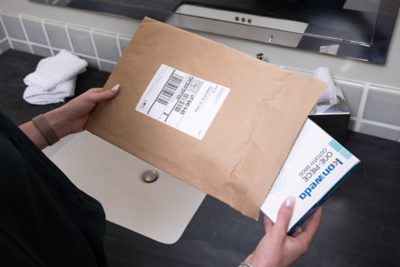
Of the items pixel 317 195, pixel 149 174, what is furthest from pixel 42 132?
pixel 317 195

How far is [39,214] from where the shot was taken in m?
0.44

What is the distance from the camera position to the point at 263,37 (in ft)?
2.69

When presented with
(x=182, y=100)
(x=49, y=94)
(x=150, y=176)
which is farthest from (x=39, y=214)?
(x=49, y=94)

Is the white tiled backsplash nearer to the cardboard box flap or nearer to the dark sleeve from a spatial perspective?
the cardboard box flap

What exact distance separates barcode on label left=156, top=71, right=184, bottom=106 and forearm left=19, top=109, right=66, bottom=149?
0.78 ft

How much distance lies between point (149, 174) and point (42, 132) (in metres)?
0.23

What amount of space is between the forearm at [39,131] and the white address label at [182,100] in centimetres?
21

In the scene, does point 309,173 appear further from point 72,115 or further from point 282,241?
point 72,115

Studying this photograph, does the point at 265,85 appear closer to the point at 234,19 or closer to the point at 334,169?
the point at 334,169

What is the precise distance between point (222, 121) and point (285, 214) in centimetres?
15

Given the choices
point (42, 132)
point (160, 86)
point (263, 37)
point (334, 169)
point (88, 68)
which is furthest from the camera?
point (88, 68)

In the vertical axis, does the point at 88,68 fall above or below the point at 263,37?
below

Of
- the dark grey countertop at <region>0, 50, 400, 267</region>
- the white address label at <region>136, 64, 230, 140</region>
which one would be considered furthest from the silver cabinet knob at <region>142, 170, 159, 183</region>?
the white address label at <region>136, 64, 230, 140</region>

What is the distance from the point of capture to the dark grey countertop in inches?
26.3
